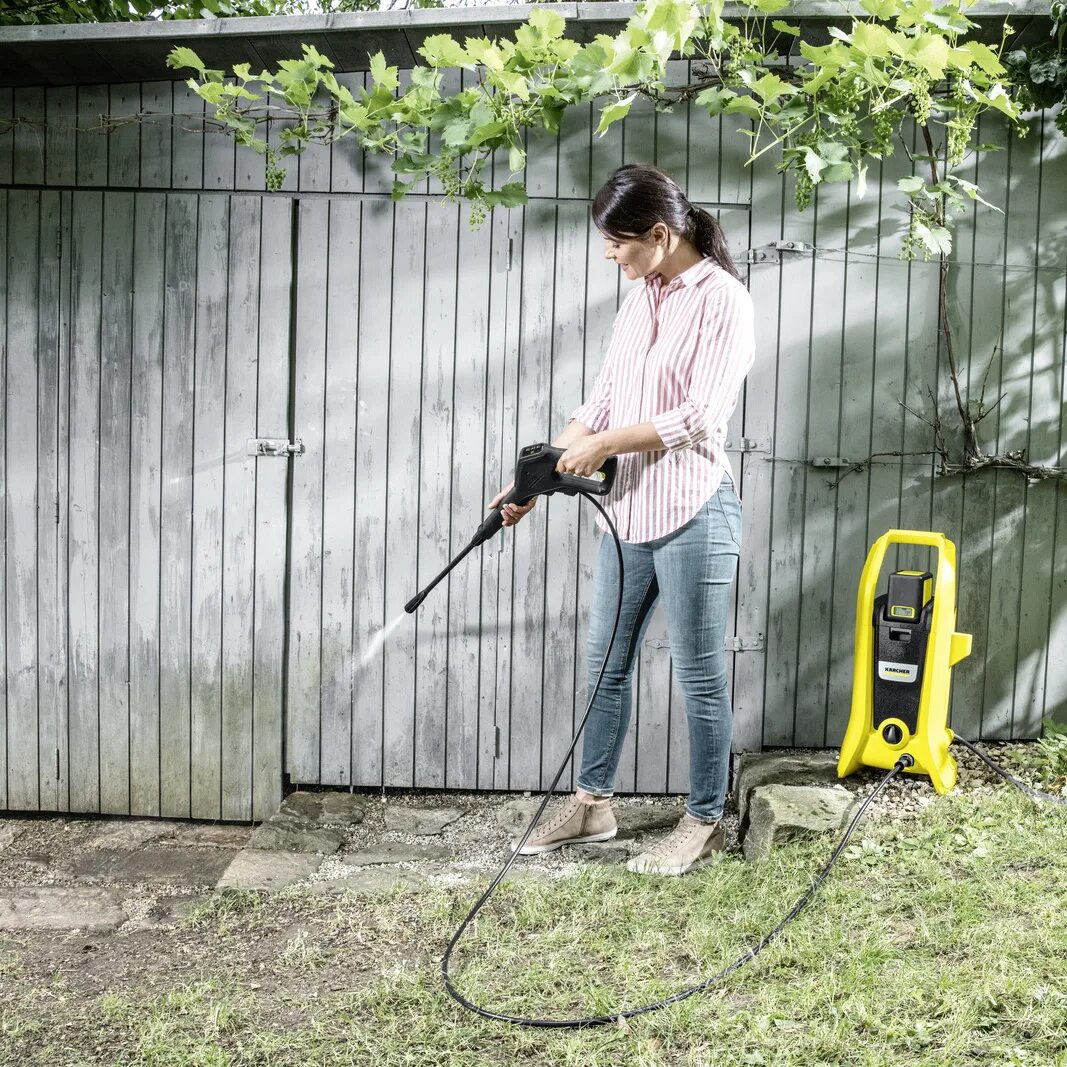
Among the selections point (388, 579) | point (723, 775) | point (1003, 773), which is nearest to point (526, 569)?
point (388, 579)

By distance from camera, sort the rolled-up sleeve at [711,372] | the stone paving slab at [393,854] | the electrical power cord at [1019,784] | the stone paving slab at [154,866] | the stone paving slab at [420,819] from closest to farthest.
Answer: the rolled-up sleeve at [711,372] → the electrical power cord at [1019,784] → the stone paving slab at [393,854] → the stone paving slab at [154,866] → the stone paving slab at [420,819]

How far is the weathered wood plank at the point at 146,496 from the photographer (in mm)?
3254

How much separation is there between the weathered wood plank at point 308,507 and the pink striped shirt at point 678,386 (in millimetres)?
1181

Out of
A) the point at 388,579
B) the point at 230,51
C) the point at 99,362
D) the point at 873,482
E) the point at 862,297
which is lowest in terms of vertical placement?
the point at 388,579

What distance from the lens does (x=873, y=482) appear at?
3.24 m

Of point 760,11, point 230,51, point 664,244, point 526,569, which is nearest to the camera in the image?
point 664,244

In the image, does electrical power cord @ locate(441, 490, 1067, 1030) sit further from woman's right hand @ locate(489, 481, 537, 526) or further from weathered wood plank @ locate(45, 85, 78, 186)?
weathered wood plank @ locate(45, 85, 78, 186)

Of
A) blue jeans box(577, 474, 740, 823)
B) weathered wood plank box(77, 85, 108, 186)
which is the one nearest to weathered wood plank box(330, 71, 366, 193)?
weathered wood plank box(77, 85, 108, 186)

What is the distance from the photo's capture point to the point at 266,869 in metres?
2.70

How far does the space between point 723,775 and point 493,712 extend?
1.05 m

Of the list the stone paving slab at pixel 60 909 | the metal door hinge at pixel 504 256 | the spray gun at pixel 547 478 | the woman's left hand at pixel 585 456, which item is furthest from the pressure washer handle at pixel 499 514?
the stone paving slab at pixel 60 909

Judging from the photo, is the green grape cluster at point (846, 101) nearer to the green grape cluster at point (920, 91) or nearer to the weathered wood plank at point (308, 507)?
the green grape cluster at point (920, 91)

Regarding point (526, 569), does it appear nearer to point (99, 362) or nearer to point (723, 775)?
point (723, 775)

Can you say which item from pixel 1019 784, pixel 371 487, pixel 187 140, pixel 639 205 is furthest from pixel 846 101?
pixel 187 140
